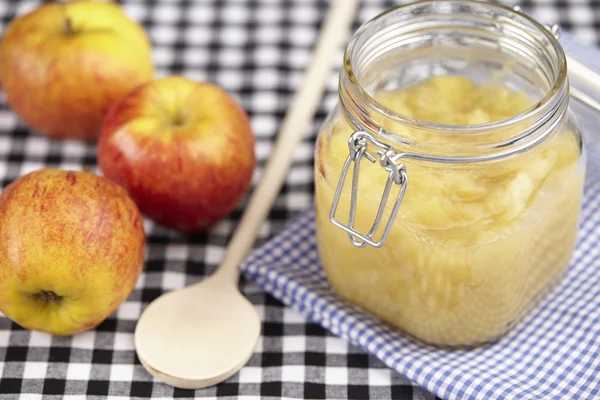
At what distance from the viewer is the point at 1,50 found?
1358 millimetres

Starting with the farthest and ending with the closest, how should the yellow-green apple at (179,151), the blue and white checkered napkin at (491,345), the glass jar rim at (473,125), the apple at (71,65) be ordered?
the apple at (71,65) → the yellow-green apple at (179,151) → the blue and white checkered napkin at (491,345) → the glass jar rim at (473,125)

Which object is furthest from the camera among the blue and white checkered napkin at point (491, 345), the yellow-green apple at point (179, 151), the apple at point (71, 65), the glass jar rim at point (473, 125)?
the apple at point (71, 65)

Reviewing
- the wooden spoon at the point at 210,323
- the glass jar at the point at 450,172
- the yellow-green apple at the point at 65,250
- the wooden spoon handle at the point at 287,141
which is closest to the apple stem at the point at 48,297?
the yellow-green apple at the point at 65,250

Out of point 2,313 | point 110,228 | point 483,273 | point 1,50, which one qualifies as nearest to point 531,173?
point 483,273

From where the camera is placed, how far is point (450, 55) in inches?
45.4

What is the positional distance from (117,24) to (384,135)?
23.6 inches

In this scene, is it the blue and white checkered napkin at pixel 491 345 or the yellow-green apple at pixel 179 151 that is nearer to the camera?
the blue and white checkered napkin at pixel 491 345

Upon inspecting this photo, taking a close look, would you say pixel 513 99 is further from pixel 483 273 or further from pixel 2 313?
pixel 2 313

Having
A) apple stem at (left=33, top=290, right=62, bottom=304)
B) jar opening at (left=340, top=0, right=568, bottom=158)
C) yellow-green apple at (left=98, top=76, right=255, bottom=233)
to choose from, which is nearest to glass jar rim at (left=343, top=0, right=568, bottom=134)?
jar opening at (left=340, top=0, right=568, bottom=158)

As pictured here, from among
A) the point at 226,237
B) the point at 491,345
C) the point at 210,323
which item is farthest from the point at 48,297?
the point at 491,345

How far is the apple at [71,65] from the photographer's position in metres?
1.31

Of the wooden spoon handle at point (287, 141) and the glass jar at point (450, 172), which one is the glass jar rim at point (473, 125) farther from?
the wooden spoon handle at point (287, 141)

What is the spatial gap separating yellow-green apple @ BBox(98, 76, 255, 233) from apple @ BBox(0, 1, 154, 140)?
10 cm

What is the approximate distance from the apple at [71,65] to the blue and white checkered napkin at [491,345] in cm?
36
